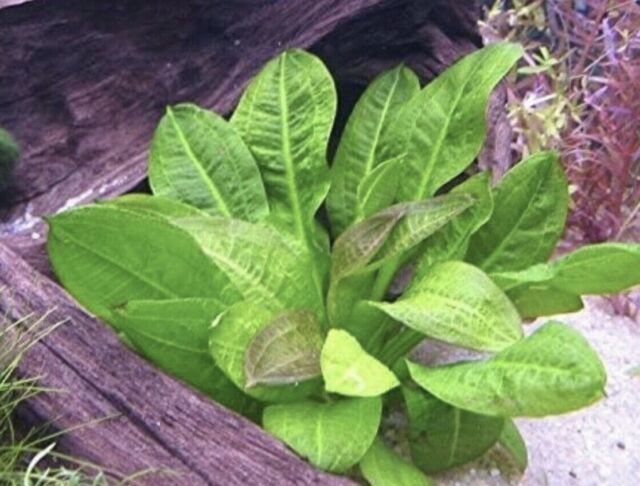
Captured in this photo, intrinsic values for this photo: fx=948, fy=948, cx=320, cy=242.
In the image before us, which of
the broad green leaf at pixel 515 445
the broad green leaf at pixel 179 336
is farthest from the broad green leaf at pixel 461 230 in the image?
the broad green leaf at pixel 179 336

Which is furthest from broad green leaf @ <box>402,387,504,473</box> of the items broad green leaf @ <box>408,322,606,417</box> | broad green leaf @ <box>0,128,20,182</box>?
broad green leaf @ <box>0,128,20,182</box>

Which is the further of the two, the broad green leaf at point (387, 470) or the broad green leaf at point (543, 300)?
the broad green leaf at point (543, 300)

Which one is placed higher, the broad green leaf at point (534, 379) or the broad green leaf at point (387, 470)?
the broad green leaf at point (534, 379)

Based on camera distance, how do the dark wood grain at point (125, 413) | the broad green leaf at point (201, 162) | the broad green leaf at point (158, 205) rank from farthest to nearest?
1. the broad green leaf at point (201, 162)
2. the broad green leaf at point (158, 205)
3. the dark wood grain at point (125, 413)

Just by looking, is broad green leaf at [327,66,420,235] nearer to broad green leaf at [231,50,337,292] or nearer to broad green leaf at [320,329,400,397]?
broad green leaf at [231,50,337,292]

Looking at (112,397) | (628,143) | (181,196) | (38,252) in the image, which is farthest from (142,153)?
(628,143)

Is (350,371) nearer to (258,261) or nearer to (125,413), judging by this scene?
(258,261)

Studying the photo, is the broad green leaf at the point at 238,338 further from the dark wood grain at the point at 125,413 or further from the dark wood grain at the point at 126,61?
the dark wood grain at the point at 126,61
